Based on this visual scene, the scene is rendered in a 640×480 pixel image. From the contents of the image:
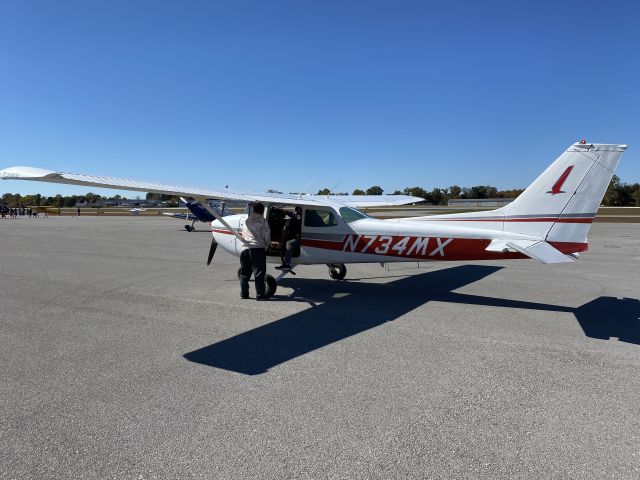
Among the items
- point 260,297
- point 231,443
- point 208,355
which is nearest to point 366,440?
point 231,443

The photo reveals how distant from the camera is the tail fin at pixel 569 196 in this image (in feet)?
22.0

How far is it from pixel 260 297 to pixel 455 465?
18.4 ft

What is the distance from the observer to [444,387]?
13.6 feet

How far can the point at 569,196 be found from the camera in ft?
22.9

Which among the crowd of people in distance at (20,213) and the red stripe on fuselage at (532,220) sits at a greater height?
the red stripe on fuselage at (532,220)

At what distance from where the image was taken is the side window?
8.59m

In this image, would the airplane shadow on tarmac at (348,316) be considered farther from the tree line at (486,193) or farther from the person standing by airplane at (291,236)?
the tree line at (486,193)

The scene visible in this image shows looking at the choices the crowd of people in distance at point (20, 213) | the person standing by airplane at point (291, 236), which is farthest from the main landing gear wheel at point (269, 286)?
the crowd of people in distance at point (20, 213)

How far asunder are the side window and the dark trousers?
47.9 inches

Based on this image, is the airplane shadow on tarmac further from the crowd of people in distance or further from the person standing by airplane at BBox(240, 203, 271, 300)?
the crowd of people in distance

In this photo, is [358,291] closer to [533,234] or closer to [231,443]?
[533,234]

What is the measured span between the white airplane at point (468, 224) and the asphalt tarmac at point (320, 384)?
963 mm

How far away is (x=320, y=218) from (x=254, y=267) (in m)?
1.71

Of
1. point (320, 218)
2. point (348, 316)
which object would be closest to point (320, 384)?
point (348, 316)
